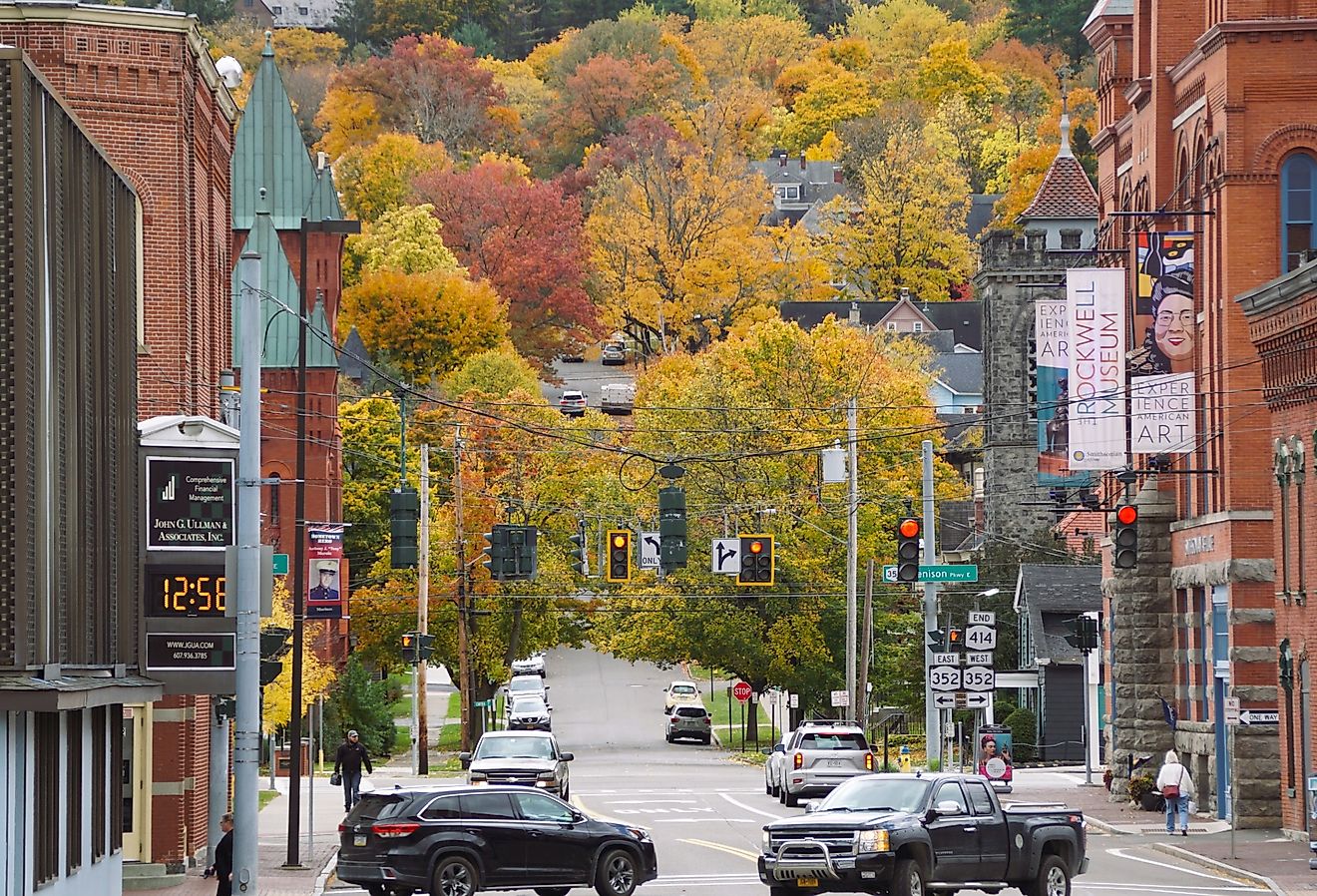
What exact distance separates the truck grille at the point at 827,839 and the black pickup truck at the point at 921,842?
1 cm

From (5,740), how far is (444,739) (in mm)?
63858

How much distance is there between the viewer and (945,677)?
45.3 m

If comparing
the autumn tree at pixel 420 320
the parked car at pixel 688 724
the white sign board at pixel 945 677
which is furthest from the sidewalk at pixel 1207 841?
the autumn tree at pixel 420 320

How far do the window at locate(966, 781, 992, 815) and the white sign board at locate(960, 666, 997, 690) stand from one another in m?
14.6

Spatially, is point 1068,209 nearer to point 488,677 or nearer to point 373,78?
point 488,677

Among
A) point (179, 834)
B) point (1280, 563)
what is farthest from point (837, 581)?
point (179, 834)

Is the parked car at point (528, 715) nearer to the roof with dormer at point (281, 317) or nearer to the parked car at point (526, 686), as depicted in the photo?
the parked car at point (526, 686)

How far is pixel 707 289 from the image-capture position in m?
133

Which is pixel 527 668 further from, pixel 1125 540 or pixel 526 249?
Answer: pixel 1125 540

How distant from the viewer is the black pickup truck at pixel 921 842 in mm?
27938

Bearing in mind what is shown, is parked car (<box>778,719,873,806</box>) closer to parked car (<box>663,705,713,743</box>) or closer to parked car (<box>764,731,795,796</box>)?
parked car (<box>764,731,795,796</box>)

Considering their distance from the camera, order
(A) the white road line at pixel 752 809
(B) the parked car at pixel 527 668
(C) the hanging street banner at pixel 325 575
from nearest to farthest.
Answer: (C) the hanging street banner at pixel 325 575, (A) the white road line at pixel 752 809, (B) the parked car at pixel 527 668

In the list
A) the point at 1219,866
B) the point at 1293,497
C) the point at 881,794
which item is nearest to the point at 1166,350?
the point at 1293,497

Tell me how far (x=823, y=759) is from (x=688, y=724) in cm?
3583
